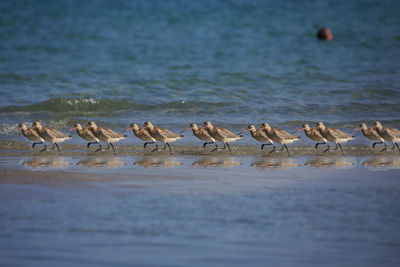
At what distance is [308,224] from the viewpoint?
24.4ft

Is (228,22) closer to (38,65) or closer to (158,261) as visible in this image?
(38,65)

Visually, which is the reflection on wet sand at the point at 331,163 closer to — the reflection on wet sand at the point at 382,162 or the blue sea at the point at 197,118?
the blue sea at the point at 197,118

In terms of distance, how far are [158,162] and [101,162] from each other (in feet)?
2.91

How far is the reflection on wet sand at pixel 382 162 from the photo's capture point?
1093 centimetres

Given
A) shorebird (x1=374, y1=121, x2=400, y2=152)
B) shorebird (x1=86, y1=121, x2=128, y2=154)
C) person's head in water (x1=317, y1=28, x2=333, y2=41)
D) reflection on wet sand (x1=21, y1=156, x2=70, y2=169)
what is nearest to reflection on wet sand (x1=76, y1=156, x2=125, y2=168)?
reflection on wet sand (x1=21, y1=156, x2=70, y2=169)

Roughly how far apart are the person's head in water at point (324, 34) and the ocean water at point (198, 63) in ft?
1.60

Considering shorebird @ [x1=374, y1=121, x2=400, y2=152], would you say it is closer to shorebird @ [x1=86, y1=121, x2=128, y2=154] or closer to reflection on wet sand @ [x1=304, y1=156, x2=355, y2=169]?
reflection on wet sand @ [x1=304, y1=156, x2=355, y2=169]

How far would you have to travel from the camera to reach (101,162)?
11.5 metres

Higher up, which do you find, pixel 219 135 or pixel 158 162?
Answer: pixel 219 135

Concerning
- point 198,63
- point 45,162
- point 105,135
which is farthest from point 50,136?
point 198,63

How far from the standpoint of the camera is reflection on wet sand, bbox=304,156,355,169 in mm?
11062

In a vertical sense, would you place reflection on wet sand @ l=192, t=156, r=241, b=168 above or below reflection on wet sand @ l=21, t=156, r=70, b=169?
below

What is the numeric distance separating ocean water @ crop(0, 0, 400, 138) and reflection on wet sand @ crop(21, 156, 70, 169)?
341 cm

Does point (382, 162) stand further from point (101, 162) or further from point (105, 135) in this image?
point (105, 135)
